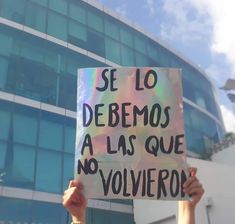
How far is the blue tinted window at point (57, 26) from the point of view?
71.7 feet

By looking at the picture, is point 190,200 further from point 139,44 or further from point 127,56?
point 139,44

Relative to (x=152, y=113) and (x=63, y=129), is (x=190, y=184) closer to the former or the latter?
(x=152, y=113)

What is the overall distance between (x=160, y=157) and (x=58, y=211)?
15548 mm

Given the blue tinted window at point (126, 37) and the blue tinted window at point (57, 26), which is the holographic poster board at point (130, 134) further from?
the blue tinted window at point (126, 37)

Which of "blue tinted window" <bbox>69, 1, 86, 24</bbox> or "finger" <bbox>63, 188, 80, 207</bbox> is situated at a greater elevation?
"blue tinted window" <bbox>69, 1, 86, 24</bbox>

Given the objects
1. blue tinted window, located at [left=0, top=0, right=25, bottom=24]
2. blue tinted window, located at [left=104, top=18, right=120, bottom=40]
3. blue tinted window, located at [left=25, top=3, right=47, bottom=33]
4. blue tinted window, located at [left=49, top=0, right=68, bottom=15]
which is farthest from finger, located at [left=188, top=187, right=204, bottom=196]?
blue tinted window, located at [left=104, top=18, right=120, bottom=40]

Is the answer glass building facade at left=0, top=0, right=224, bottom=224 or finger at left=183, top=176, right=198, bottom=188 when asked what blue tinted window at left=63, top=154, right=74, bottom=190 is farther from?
finger at left=183, top=176, right=198, bottom=188

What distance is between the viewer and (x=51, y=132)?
18.9 m

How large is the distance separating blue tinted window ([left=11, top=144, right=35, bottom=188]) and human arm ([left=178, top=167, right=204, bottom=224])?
1462 cm

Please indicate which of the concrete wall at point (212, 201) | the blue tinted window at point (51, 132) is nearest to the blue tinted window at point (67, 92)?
the blue tinted window at point (51, 132)

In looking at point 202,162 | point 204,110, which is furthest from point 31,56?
point 204,110

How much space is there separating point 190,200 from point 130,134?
58cm

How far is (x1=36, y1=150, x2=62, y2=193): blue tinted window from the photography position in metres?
17.5

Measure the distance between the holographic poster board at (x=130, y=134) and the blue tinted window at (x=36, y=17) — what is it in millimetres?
18844
